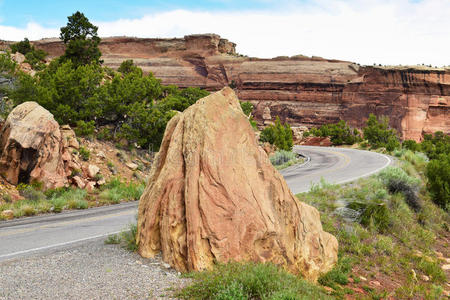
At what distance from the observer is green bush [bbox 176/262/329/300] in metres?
5.08

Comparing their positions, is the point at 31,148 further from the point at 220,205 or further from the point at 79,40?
the point at 79,40

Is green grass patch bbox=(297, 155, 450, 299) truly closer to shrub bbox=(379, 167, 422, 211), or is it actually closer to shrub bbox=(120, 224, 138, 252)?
shrub bbox=(379, 167, 422, 211)

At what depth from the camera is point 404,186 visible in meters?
15.4

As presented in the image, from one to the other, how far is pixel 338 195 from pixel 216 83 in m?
71.9

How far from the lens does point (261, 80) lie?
265 feet

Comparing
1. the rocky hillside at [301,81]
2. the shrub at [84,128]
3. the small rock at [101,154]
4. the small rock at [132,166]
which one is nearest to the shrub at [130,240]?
the small rock at [101,154]

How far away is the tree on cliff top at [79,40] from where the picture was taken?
113 ft

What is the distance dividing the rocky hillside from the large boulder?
6246cm

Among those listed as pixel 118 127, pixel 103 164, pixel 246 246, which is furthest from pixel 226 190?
pixel 118 127

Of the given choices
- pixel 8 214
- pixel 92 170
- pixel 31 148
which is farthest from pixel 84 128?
pixel 8 214

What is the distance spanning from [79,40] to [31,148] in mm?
22010

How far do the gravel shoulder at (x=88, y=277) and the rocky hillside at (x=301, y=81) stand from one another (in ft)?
228

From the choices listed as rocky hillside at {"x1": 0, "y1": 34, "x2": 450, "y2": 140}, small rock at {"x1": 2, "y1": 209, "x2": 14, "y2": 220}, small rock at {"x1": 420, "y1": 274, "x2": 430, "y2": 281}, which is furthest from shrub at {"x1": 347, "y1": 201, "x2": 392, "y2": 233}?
rocky hillside at {"x1": 0, "y1": 34, "x2": 450, "y2": 140}

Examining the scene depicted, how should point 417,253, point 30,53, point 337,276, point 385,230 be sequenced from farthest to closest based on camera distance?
point 30,53 < point 385,230 < point 417,253 < point 337,276
